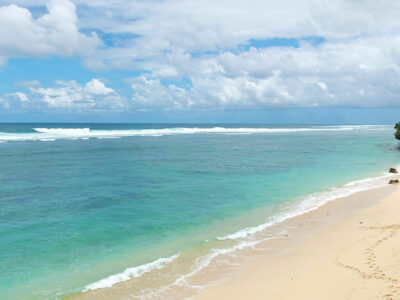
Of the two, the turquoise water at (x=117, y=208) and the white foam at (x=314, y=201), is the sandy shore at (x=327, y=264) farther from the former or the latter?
the turquoise water at (x=117, y=208)

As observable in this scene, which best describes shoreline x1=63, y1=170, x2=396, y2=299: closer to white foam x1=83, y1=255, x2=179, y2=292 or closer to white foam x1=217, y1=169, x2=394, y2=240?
white foam x1=83, y1=255, x2=179, y2=292

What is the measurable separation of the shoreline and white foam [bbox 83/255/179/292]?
0.17m

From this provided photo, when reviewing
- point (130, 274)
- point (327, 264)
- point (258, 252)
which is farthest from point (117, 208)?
point (327, 264)

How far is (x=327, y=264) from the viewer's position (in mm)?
8820

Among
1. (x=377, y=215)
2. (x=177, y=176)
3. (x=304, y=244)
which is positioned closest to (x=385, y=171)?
(x=377, y=215)

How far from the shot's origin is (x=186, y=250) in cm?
1009

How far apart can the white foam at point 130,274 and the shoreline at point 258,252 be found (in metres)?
0.17

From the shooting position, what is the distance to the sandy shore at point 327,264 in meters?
7.30

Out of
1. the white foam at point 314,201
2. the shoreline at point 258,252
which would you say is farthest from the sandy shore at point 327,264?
the white foam at point 314,201

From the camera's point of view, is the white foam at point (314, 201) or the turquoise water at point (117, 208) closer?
the turquoise water at point (117, 208)

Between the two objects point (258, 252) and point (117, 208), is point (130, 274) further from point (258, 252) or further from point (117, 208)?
point (117, 208)

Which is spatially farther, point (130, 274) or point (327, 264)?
point (327, 264)

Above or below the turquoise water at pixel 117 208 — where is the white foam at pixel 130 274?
below

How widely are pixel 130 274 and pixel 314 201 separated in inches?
401
